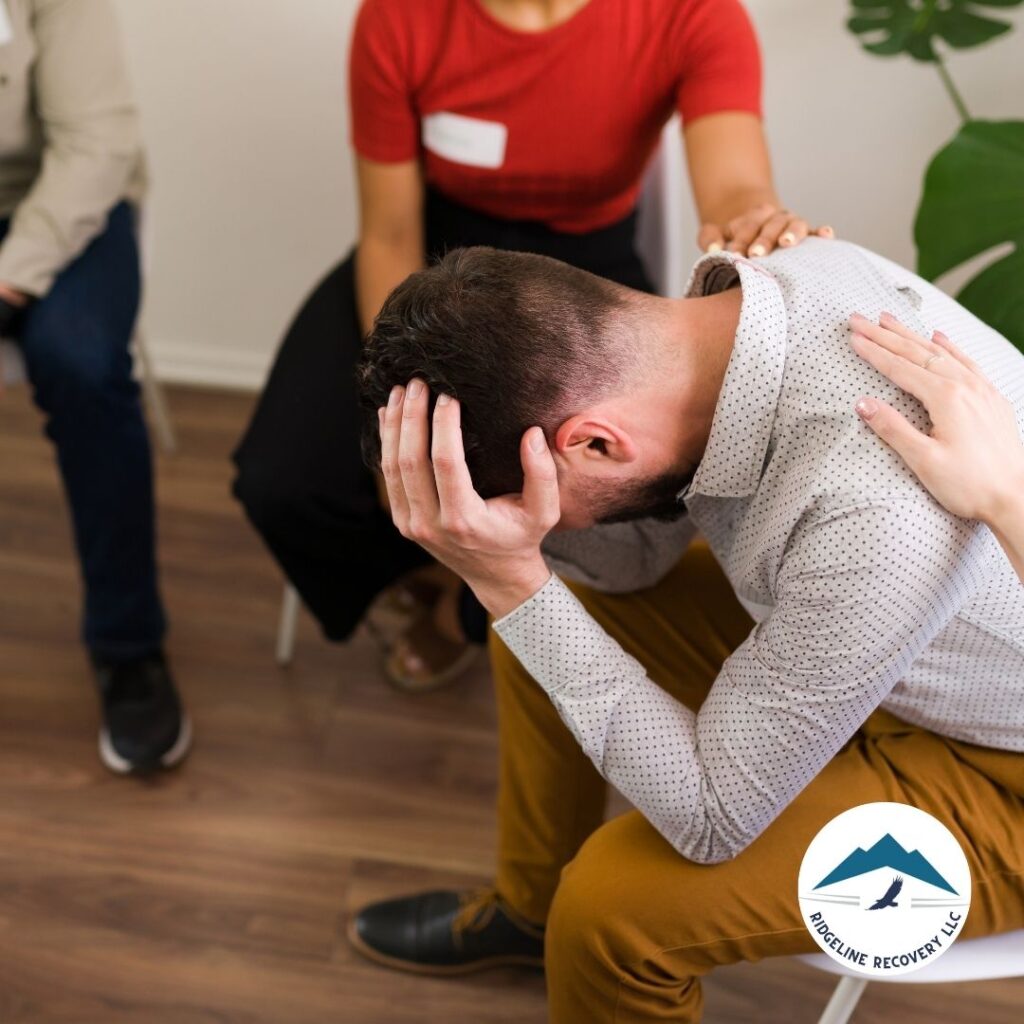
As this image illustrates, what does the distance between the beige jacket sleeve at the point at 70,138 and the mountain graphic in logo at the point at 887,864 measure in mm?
1301

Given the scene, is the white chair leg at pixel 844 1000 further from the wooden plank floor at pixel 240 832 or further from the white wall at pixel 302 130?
the white wall at pixel 302 130

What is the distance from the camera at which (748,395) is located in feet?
3.23

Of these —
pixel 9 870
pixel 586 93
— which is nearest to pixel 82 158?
Result: pixel 586 93

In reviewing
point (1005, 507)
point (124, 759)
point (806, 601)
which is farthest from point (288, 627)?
point (1005, 507)

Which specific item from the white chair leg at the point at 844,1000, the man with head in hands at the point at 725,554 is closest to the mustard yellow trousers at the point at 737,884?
the man with head in hands at the point at 725,554

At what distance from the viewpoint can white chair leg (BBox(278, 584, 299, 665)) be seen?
74.0 inches

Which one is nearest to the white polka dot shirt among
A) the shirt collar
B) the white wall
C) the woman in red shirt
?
the shirt collar

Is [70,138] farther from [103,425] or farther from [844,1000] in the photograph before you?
[844,1000]

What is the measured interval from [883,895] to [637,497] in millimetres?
415

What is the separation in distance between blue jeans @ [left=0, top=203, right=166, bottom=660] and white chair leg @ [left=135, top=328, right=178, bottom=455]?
1.20ft

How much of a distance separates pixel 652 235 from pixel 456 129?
1.15 ft

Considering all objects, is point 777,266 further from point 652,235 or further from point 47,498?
point 47,498

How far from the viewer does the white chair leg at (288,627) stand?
1879mm

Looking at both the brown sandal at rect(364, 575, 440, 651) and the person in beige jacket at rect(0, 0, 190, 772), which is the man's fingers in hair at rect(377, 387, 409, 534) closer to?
the person in beige jacket at rect(0, 0, 190, 772)
